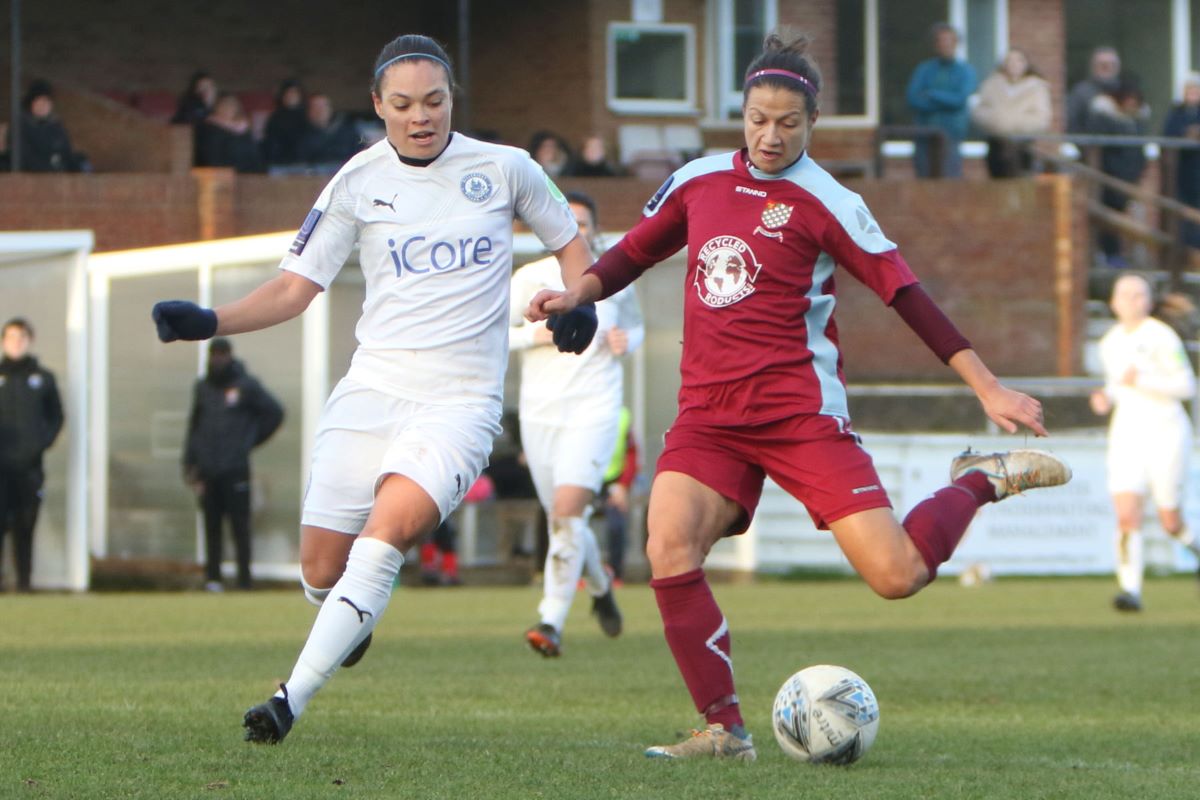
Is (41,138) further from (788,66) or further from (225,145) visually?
(788,66)

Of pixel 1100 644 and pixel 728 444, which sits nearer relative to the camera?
pixel 728 444

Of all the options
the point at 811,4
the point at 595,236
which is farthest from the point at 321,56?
the point at 595,236

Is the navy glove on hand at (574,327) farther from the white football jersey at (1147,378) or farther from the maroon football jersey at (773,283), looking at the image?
the white football jersey at (1147,378)

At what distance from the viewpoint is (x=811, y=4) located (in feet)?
92.7

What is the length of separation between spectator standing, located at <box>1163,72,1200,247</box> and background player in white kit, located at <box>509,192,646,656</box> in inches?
659

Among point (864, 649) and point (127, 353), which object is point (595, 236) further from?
point (127, 353)

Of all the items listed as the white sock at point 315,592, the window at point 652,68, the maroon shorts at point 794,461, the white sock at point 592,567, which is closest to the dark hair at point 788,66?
the maroon shorts at point 794,461

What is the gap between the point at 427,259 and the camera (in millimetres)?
6816

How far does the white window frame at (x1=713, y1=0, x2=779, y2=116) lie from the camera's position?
27.6 meters

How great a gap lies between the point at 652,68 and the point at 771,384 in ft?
69.7

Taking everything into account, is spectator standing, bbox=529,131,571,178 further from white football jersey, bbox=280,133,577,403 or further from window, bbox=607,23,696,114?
white football jersey, bbox=280,133,577,403

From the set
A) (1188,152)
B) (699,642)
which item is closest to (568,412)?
(699,642)

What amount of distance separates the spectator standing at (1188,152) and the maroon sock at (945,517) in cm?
2027

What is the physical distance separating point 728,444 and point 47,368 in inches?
509
